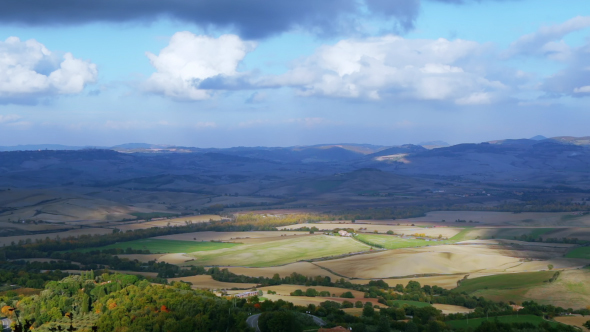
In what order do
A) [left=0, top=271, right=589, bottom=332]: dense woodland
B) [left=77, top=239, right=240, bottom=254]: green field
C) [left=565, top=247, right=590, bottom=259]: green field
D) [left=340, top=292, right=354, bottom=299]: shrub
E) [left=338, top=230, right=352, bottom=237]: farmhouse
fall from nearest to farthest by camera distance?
[left=0, top=271, right=589, bottom=332]: dense woodland < [left=340, top=292, right=354, bottom=299]: shrub < [left=565, top=247, right=590, bottom=259]: green field < [left=77, top=239, right=240, bottom=254]: green field < [left=338, top=230, right=352, bottom=237]: farmhouse

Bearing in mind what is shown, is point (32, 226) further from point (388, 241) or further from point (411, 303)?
point (411, 303)

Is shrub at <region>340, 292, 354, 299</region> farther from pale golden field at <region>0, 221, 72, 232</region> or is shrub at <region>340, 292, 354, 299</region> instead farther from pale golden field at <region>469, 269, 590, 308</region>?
pale golden field at <region>0, 221, 72, 232</region>

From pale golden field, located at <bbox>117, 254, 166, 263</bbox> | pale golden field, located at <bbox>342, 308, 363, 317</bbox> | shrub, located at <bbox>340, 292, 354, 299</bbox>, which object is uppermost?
pale golden field, located at <bbox>342, 308, 363, 317</bbox>

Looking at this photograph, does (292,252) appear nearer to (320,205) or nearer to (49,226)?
(49,226)

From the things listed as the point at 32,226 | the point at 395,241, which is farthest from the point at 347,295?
the point at 32,226

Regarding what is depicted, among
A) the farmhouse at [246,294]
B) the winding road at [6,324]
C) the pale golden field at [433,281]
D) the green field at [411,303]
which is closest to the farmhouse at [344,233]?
the pale golden field at [433,281]

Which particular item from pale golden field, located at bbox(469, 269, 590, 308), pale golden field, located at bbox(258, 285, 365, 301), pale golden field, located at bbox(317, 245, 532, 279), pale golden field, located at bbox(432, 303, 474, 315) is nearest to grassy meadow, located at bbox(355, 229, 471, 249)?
pale golden field, located at bbox(317, 245, 532, 279)

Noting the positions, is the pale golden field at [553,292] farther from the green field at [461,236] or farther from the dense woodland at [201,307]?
the green field at [461,236]
